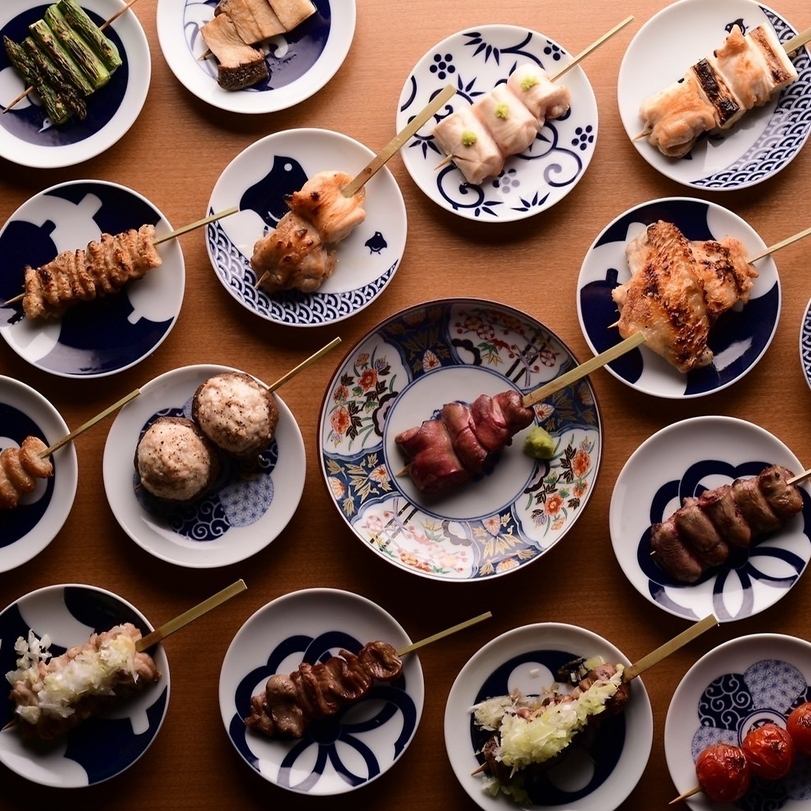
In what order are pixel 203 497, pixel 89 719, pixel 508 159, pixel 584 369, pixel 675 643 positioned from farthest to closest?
pixel 508 159, pixel 203 497, pixel 89 719, pixel 584 369, pixel 675 643

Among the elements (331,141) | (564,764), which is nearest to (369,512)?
(564,764)

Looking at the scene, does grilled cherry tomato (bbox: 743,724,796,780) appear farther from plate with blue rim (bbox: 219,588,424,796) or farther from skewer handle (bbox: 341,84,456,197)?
skewer handle (bbox: 341,84,456,197)

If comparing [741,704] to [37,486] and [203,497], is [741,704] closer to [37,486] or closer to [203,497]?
[203,497]

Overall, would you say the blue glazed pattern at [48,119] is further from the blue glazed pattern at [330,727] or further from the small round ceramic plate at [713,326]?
the blue glazed pattern at [330,727]

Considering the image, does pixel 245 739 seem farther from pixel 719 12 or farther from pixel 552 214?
pixel 719 12

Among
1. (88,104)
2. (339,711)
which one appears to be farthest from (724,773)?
(88,104)

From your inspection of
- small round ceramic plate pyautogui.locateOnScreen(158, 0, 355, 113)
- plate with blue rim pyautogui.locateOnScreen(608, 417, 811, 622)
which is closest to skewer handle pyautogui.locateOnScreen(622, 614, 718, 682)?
plate with blue rim pyautogui.locateOnScreen(608, 417, 811, 622)
